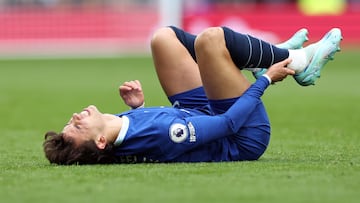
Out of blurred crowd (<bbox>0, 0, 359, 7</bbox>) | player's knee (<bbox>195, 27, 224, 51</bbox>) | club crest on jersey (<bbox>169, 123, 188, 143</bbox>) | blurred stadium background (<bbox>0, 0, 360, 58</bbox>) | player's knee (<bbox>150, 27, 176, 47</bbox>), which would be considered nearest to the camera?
club crest on jersey (<bbox>169, 123, 188, 143</bbox>)

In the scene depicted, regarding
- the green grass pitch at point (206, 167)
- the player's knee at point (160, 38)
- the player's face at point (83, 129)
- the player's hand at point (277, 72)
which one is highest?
the player's knee at point (160, 38)

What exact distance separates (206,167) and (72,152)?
0.95 meters

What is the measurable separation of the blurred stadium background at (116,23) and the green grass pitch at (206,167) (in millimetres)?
10925

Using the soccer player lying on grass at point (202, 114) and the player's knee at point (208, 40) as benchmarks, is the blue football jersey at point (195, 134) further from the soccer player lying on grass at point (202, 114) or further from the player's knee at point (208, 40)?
the player's knee at point (208, 40)

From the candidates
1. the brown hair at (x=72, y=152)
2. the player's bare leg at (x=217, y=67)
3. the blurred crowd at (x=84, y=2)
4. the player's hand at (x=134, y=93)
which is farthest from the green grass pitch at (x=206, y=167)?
the blurred crowd at (x=84, y=2)

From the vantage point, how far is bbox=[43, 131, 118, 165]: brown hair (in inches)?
270

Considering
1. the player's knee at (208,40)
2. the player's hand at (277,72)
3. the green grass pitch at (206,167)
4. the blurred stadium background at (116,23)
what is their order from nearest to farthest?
the green grass pitch at (206,167), the player's knee at (208,40), the player's hand at (277,72), the blurred stadium background at (116,23)

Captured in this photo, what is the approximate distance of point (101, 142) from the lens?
268 inches

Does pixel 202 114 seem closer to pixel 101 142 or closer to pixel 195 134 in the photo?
pixel 195 134

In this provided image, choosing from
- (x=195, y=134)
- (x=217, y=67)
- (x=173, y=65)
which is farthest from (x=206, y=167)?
(x=173, y=65)

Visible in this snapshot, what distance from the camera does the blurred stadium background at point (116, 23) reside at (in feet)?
91.9

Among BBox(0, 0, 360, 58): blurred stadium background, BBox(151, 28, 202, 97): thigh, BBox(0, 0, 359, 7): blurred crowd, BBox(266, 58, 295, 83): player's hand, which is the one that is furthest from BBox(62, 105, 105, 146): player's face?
BBox(0, 0, 359, 7): blurred crowd

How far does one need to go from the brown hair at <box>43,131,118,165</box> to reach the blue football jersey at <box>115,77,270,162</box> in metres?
0.11

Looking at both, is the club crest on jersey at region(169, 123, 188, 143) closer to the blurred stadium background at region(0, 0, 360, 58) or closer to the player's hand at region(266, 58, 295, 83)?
the player's hand at region(266, 58, 295, 83)
